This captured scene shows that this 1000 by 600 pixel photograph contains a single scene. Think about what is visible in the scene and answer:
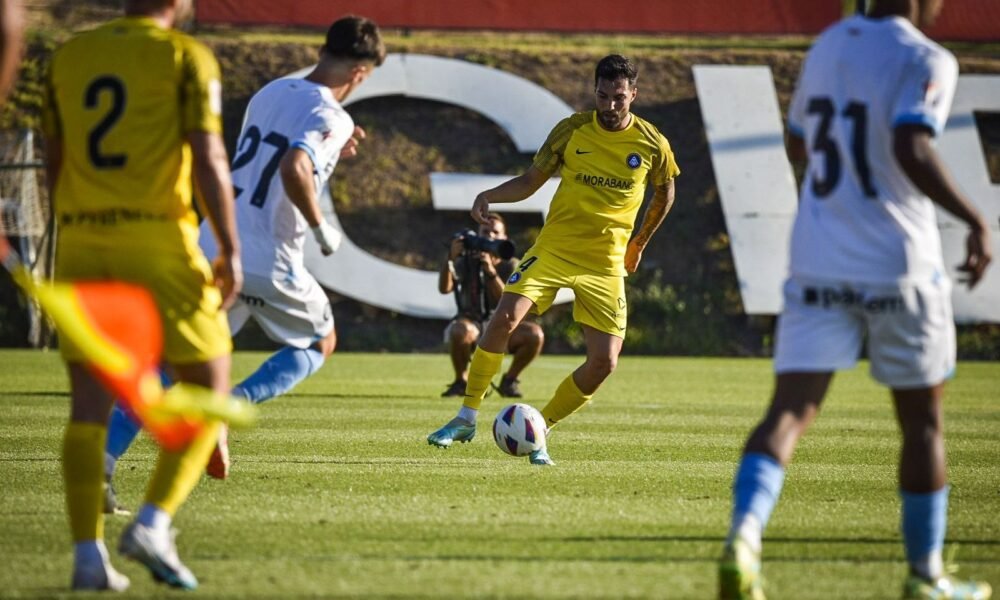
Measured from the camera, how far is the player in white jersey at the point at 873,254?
4594 millimetres

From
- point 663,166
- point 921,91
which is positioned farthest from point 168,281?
point 663,166

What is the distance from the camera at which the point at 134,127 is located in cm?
477

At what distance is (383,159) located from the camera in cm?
2612

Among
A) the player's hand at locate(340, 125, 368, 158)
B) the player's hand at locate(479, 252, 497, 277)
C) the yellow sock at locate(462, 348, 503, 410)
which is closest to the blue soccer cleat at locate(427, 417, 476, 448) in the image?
the yellow sock at locate(462, 348, 503, 410)

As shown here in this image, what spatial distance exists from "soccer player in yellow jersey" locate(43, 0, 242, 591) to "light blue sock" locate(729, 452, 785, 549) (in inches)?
70.1

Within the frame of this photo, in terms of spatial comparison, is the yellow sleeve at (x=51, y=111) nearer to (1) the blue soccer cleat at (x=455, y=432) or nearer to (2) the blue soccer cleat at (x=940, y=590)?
(2) the blue soccer cleat at (x=940, y=590)

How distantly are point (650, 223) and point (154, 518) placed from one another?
5195 mm

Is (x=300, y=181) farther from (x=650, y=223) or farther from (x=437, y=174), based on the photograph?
(x=437, y=174)

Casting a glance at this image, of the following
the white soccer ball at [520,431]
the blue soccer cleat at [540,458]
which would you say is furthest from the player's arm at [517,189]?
the blue soccer cleat at [540,458]

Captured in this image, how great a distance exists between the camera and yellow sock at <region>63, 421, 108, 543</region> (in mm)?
4750

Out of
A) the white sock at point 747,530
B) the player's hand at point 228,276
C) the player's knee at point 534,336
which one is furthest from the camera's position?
the player's knee at point 534,336

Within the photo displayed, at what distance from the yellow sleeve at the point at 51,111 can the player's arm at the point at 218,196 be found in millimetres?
497

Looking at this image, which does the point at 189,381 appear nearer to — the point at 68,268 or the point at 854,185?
the point at 68,268

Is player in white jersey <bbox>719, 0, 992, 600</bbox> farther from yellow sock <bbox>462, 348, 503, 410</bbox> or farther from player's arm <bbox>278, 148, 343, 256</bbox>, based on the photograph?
yellow sock <bbox>462, 348, 503, 410</bbox>
